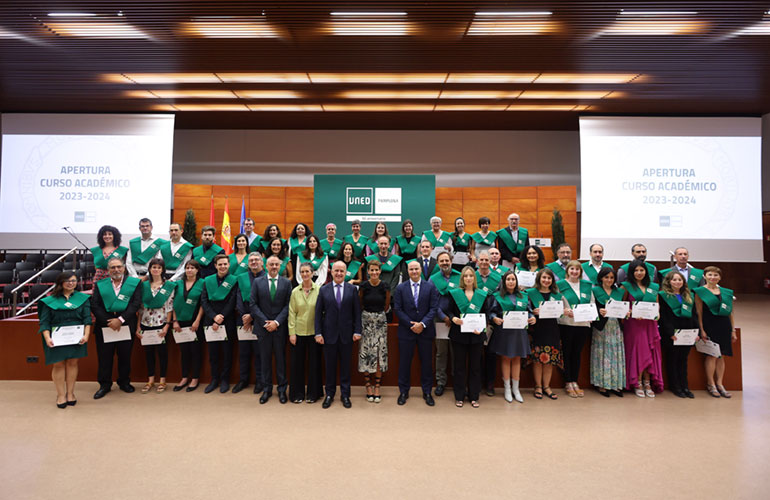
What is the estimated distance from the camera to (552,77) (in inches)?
305

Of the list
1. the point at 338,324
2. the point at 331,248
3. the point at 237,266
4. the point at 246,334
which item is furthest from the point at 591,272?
the point at 237,266

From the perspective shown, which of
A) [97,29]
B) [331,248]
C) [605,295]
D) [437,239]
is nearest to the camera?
[605,295]

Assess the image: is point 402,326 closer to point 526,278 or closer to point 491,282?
point 491,282

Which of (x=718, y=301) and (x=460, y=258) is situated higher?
(x=460, y=258)

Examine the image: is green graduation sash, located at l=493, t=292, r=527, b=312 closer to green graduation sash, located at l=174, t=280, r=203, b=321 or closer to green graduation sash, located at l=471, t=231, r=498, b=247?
green graduation sash, located at l=471, t=231, r=498, b=247

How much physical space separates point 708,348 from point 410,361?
3.32m

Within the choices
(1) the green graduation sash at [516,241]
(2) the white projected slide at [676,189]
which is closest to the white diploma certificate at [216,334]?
(1) the green graduation sash at [516,241]

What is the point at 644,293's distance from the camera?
4.75 meters

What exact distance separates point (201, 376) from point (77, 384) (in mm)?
1431

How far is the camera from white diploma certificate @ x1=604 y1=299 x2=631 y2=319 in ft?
15.2

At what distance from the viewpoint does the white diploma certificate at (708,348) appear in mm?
4727

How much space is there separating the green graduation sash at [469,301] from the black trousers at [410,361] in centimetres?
49

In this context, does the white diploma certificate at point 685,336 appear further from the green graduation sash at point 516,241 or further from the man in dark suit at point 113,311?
the man in dark suit at point 113,311

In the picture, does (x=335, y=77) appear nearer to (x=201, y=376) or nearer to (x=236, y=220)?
(x=236, y=220)
